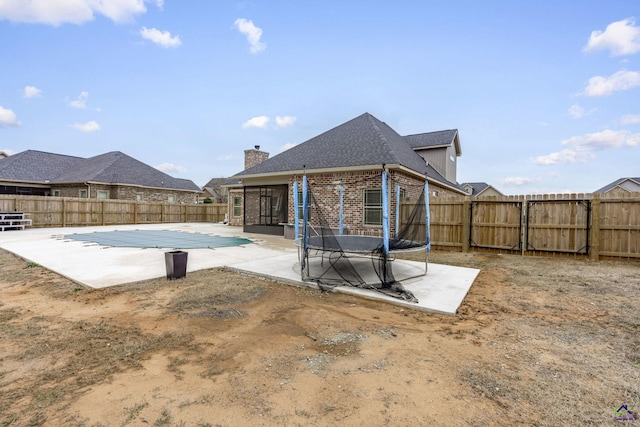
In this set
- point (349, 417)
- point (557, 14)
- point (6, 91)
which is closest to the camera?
point (349, 417)

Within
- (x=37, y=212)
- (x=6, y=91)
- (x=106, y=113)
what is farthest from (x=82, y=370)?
(x=6, y=91)

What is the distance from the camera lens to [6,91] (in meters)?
19.1

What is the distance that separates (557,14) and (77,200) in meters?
26.7

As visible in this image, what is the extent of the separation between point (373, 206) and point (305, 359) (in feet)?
31.0

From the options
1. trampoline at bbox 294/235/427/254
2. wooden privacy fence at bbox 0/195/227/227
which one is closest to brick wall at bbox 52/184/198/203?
wooden privacy fence at bbox 0/195/227/227

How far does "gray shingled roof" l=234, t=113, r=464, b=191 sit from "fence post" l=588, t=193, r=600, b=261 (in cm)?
509

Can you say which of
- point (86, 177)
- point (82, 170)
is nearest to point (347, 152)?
point (86, 177)

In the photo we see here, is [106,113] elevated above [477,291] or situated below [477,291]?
above

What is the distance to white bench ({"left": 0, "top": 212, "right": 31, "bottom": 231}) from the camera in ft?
54.0

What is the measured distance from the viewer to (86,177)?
959 inches

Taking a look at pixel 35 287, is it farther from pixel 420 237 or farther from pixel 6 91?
pixel 6 91

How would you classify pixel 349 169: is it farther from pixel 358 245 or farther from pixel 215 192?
pixel 215 192

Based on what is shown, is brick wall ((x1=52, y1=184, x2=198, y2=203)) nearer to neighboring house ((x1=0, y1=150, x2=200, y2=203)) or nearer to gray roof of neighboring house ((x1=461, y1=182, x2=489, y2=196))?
neighboring house ((x1=0, y1=150, x2=200, y2=203))

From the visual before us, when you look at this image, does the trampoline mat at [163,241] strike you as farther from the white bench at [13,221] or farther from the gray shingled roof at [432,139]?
the gray shingled roof at [432,139]
